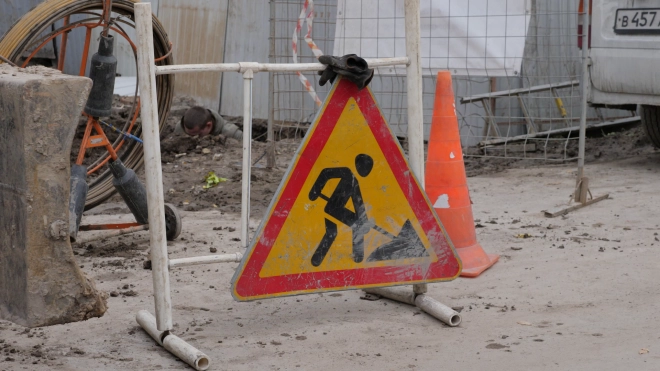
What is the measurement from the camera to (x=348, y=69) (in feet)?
13.4

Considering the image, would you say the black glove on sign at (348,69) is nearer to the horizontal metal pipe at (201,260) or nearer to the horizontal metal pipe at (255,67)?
the horizontal metal pipe at (255,67)

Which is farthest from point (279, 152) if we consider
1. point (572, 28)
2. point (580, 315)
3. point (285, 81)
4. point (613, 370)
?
point (613, 370)

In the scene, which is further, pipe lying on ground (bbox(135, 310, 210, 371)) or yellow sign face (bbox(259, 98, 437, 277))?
yellow sign face (bbox(259, 98, 437, 277))

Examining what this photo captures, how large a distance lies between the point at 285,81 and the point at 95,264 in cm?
506

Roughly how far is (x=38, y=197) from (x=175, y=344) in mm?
1235

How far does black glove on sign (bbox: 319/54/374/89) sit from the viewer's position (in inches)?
160

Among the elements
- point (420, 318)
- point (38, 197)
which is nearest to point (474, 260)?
point (420, 318)

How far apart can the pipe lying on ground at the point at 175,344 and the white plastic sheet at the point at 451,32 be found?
203 inches

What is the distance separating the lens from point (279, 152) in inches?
391

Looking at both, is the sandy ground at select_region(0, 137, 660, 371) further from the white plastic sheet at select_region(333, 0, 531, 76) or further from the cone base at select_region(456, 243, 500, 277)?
the white plastic sheet at select_region(333, 0, 531, 76)

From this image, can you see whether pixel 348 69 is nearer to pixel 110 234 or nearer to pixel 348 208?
pixel 348 208

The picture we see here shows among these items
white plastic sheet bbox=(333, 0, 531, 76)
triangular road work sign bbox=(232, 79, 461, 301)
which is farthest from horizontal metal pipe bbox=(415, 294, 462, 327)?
white plastic sheet bbox=(333, 0, 531, 76)

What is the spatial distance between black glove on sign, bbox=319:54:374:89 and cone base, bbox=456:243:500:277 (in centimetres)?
152

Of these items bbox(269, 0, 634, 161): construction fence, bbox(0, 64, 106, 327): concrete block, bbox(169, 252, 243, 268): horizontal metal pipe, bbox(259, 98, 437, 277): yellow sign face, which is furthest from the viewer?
bbox(269, 0, 634, 161): construction fence
